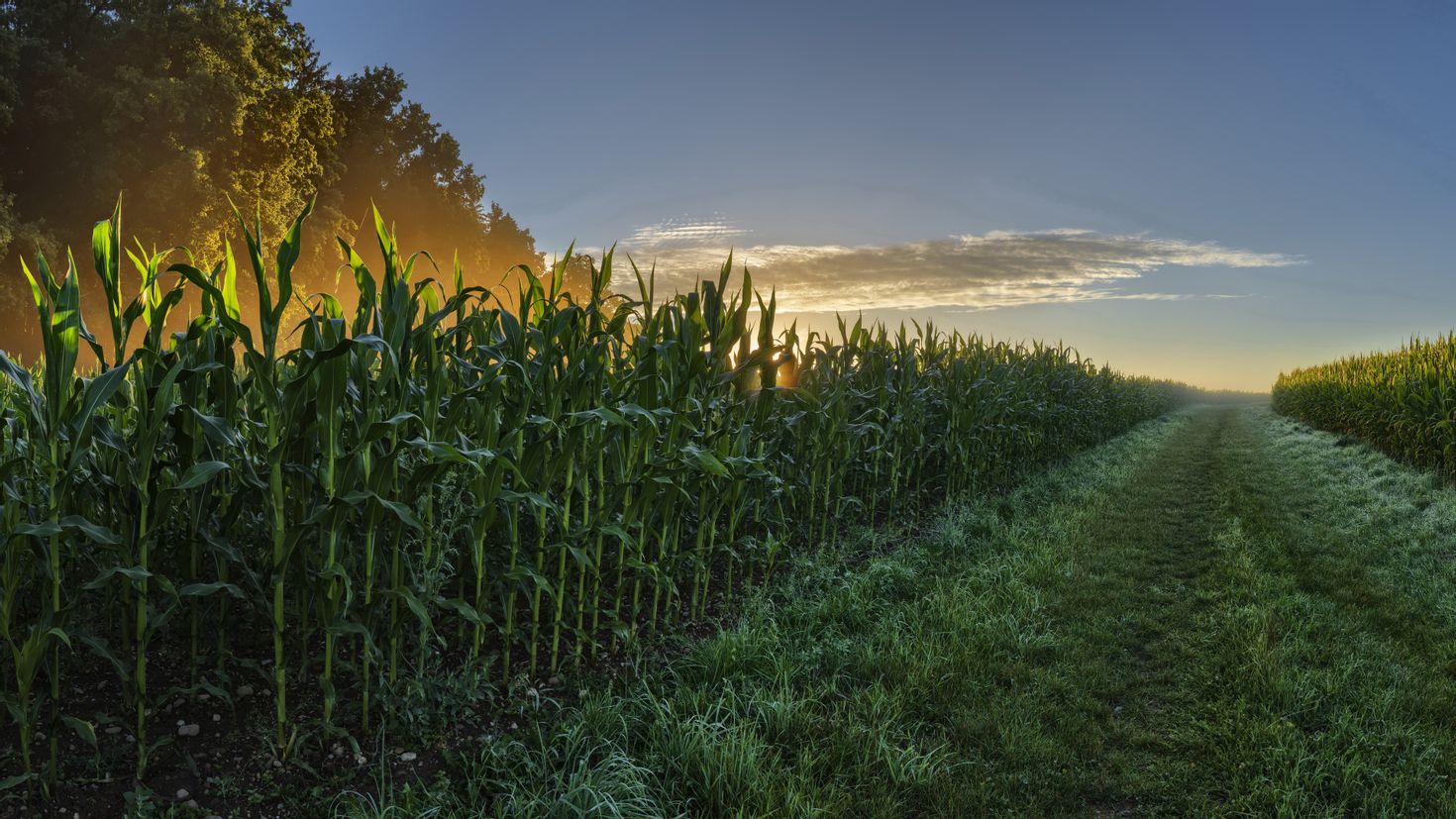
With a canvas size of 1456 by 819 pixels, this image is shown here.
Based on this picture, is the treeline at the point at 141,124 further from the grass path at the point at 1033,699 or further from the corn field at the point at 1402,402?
the corn field at the point at 1402,402

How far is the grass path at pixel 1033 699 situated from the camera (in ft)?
11.1

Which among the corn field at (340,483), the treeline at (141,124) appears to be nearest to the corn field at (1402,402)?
the corn field at (340,483)

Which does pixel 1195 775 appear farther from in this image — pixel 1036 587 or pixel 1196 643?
pixel 1036 587

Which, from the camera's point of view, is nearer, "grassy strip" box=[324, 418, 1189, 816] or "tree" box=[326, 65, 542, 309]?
"grassy strip" box=[324, 418, 1189, 816]

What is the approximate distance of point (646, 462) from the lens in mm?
4551

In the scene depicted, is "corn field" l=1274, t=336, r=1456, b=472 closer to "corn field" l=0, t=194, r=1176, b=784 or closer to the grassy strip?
the grassy strip

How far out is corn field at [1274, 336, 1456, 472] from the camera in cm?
1304

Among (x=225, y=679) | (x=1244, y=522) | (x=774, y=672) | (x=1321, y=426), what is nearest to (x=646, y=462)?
(x=774, y=672)

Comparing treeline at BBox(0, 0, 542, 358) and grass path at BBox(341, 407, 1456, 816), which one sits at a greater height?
treeline at BBox(0, 0, 542, 358)

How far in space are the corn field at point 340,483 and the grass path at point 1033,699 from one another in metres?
0.78

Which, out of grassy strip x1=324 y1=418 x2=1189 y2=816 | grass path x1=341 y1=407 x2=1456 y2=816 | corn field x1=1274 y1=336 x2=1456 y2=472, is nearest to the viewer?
grassy strip x1=324 y1=418 x2=1189 y2=816

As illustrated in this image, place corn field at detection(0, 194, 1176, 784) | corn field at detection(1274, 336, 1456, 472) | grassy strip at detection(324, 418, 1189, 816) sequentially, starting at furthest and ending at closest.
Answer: corn field at detection(1274, 336, 1456, 472)
grassy strip at detection(324, 418, 1189, 816)
corn field at detection(0, 194, 1176, 784)

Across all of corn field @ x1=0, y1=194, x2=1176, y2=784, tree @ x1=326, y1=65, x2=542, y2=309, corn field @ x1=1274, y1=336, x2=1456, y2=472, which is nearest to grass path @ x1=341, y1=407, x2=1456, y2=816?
corn field @ x1=0, y1=194, x2=1176, y2=784

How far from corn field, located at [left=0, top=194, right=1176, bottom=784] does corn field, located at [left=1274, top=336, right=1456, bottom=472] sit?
13616 mm
